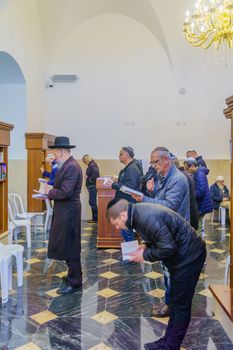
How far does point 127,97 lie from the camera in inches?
312

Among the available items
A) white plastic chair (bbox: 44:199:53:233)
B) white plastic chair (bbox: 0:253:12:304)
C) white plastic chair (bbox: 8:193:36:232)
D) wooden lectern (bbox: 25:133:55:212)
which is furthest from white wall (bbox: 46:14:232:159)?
white plastic chair (bbox: 0:253:12:304)

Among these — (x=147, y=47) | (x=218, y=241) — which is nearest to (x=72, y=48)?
(x=147, y=47)

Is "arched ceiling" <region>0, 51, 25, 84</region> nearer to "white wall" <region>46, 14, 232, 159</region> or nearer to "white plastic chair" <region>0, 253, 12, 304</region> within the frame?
"white wall" <region>46, 14, 232, 159</region>

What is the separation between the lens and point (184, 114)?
25.8 ft

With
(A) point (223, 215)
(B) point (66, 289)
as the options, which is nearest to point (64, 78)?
(A) point (223, 215)

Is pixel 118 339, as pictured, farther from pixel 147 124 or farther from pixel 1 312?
pixel 147 124

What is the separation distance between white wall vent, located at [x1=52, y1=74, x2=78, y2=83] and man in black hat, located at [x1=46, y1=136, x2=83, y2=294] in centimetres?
471

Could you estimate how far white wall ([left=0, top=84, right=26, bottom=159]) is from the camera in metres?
6.59

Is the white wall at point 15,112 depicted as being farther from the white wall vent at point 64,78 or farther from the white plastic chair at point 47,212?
the white wall vent at point 64,78

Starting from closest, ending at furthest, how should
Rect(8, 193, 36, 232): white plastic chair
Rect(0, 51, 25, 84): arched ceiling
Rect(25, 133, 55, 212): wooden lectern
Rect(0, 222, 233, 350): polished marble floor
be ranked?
Rect(0, 222, 233, 350): polished marble floor → Rect(0, 51, 25, 84): arched ceiling → Rect(8, 193, 36, 232): white plastic chair → Rect(25, 133, 55, 212): wooden lectern

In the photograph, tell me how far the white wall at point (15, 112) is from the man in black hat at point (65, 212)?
3.31 metres

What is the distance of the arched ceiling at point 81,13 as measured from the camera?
23.1 feet

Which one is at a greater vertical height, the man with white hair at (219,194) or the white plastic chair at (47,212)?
the man with white hair at (219,194)

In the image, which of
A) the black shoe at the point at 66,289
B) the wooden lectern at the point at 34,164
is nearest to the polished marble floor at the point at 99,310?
the black shoe at the point at 66,289
